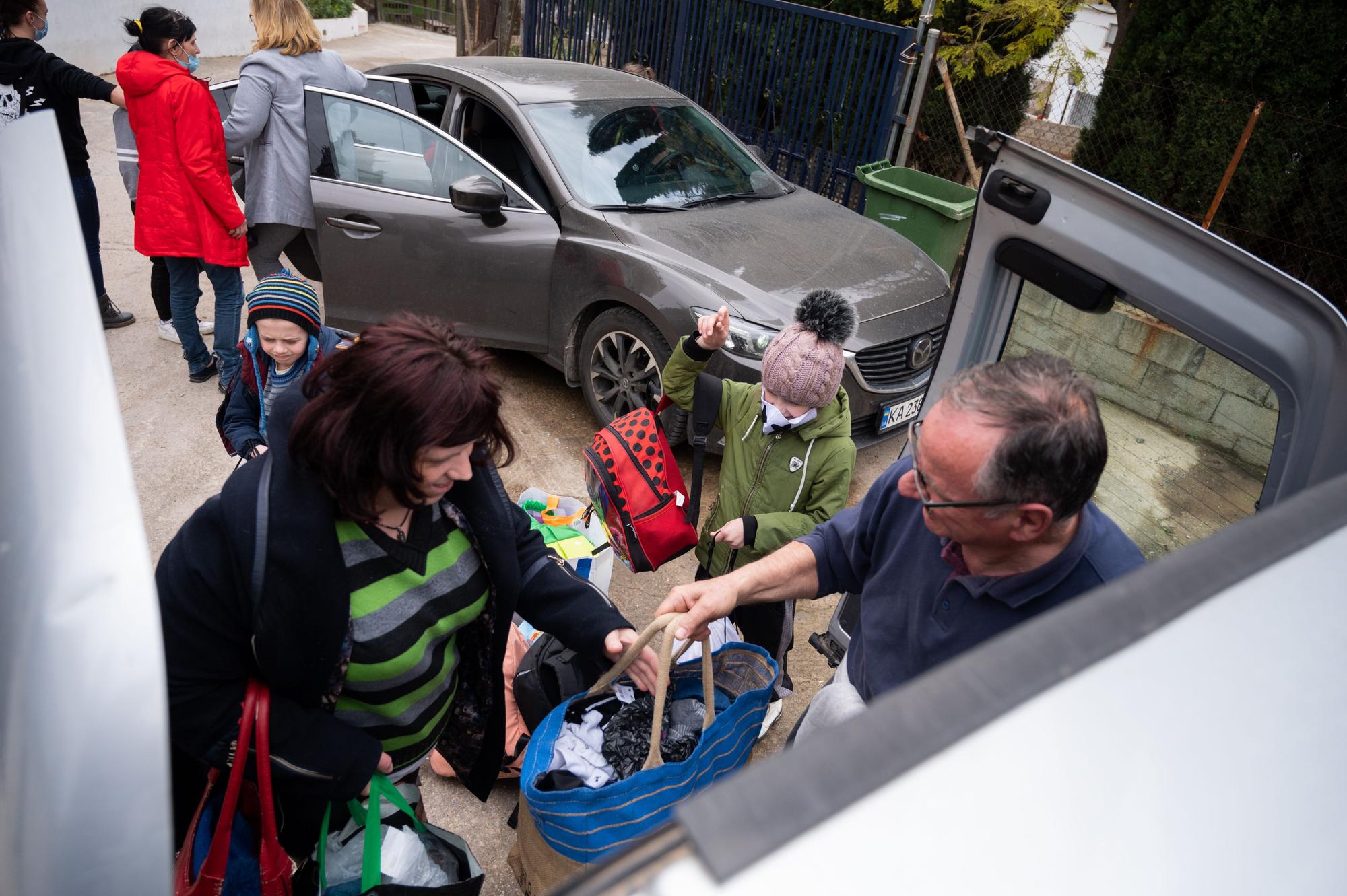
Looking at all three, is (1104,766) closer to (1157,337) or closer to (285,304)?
(1157,337)

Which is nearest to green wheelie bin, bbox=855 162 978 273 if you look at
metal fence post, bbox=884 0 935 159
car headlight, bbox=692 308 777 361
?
metal fence post, bbox=884 0 935 159

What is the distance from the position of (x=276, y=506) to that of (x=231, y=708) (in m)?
0.40

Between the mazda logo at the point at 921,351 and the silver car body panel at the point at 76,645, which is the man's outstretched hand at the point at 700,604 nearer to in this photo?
the silver car body panel at the point at 76,645

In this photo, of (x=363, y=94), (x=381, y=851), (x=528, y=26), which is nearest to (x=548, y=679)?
(x=381, y=851)

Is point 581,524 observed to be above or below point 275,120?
below

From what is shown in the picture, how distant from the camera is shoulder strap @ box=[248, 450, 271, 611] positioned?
4.77 ft

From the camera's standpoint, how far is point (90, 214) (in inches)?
199

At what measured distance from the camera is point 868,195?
662cm

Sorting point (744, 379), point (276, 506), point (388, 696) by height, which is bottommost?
point (744, 379)

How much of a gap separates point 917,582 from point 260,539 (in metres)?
1.23

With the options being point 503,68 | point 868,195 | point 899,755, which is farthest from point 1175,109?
point 899,755

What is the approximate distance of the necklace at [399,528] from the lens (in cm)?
165

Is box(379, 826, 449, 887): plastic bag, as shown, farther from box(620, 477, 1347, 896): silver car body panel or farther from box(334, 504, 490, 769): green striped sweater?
box(620, 477, 1347, 896): silver car body panel

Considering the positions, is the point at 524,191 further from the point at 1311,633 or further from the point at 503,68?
the point at 1311,633
